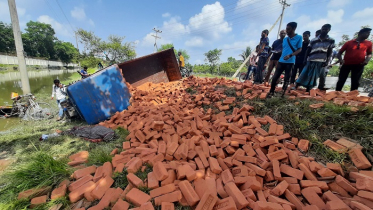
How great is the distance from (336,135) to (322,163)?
56 cm

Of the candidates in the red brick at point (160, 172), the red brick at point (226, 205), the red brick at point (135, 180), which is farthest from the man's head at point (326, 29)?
the red brick at point (135, 180)

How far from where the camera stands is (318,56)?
3.54 meters

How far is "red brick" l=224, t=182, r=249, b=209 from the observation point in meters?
1.46

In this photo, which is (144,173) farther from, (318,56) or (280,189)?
(318,56)

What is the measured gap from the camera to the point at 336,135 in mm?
2262

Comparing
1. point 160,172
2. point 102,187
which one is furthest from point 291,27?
point 102,187

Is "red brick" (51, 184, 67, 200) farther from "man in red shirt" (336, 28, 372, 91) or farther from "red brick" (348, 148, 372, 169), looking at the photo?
"man in red shirt" (336, 28, 372, 91)

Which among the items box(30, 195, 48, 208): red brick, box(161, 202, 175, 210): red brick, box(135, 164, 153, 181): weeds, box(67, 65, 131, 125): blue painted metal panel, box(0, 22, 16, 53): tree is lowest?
box(161, 202, 175, 210): red brick

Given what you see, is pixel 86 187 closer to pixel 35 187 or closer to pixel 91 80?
pixel 35 187

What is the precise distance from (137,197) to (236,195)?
962mm

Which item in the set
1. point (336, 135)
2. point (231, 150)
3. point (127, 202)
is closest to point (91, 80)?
point (127, 202)

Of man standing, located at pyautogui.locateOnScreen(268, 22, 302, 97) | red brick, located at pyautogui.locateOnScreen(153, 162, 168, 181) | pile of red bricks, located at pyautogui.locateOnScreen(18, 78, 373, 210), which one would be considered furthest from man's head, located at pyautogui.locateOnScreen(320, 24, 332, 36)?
red brick, located at pyautogui.locateOnScreen(153, 162, 168, 181)

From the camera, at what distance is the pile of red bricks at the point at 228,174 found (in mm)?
1547

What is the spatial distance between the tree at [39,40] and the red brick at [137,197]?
204 feet
